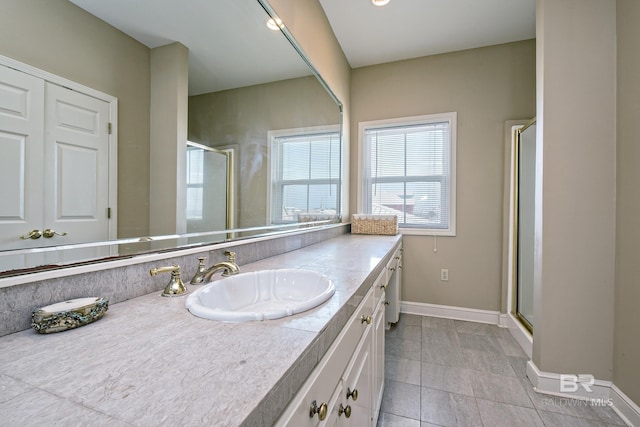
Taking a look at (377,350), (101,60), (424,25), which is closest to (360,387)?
(377,350)

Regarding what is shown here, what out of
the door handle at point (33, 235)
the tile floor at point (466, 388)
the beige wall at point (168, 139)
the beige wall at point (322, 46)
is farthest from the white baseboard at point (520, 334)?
the door handle at point (33, 235)

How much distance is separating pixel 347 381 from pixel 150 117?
3.23 feet

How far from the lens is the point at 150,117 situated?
0.87 meters

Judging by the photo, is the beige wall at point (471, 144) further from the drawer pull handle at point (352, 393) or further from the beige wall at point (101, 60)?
the beige wall at point (101, 60)

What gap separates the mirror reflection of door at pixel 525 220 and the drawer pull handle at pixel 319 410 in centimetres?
228

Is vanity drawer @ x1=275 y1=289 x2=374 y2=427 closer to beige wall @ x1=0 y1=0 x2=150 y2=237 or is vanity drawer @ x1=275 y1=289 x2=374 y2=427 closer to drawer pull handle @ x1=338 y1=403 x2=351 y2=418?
drawer pull handle @ x1=338 y1=403 x2=351 y2=418

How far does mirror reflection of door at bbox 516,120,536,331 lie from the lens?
2.22 metres

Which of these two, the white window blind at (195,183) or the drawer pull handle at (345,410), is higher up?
the white window blind at (195,183)

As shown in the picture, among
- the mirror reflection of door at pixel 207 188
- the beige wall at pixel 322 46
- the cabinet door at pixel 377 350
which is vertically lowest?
the cabinet door at pixel 377 350

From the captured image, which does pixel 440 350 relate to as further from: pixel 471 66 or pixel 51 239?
pixel 471 66

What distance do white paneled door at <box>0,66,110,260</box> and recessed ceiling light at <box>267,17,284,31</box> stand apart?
3.67ft

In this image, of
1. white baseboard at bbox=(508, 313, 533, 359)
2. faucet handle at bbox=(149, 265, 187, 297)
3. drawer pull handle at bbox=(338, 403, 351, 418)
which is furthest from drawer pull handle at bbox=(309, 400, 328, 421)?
white baseboard at bbox=(508, 313, 533, 359)

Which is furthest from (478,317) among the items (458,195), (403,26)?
(403,26)

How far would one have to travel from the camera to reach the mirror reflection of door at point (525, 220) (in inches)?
87.4
